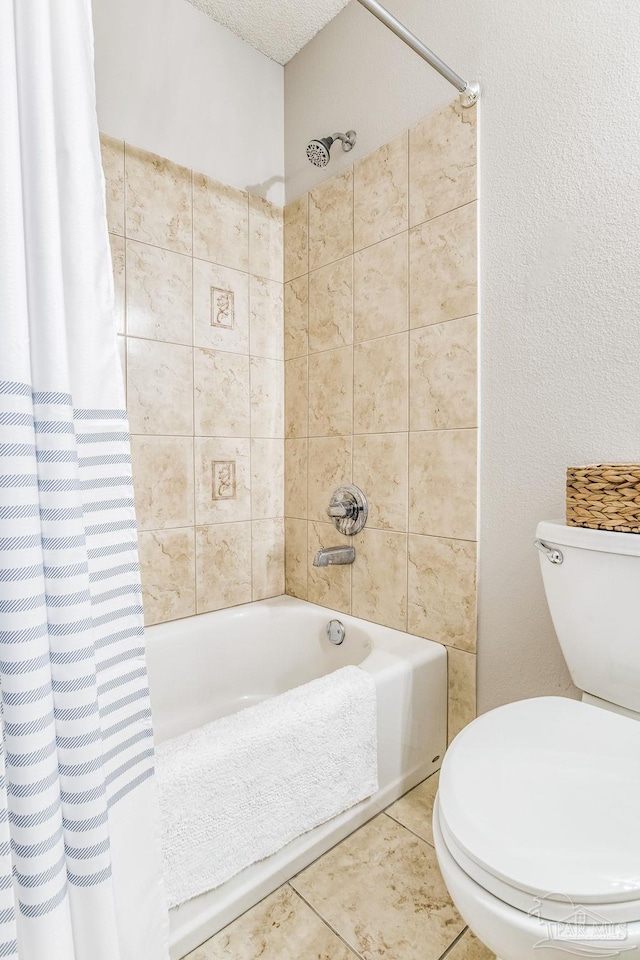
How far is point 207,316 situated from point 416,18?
3.61 ft

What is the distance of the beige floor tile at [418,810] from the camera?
1.35 meters

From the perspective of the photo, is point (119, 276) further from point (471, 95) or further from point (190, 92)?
point (471, 95)

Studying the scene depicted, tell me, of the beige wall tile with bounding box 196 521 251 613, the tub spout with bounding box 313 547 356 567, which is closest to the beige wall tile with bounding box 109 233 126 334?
the beige wall tile with bounding box 196 521 251 613

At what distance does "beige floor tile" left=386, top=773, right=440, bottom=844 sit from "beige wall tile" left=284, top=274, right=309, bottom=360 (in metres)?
1.49

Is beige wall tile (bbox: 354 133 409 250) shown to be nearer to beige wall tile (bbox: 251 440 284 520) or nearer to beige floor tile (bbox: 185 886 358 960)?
beige wall tile (bbox: 251 440 284 520)

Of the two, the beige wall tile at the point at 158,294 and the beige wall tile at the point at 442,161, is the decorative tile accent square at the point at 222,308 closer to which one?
the beige wall tile at the point at 158,294

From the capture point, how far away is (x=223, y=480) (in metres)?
1.92

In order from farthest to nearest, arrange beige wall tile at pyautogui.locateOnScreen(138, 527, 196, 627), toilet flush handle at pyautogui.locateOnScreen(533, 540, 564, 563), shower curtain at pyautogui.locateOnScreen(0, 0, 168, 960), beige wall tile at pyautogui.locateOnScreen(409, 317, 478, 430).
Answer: beige wall tile at pyautogui.locateOnScreen(138, 527, 196, 627) → beige wall tile at pyautogui.locateOnScreen(409, 317, 478, 430) → toilet flush handle at pyautogui.locateOnScreen(533, 540, 564, 563) → shower curtain at pyautogui.locateOnScreen(0, 0, 168, 960)

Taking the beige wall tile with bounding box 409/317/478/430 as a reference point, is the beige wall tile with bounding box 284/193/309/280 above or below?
above

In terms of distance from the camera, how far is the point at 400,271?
5.35ft

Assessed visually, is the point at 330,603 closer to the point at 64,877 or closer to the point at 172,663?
the point at 172,663

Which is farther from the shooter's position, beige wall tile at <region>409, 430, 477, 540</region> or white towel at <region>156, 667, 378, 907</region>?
beige wall tile at <region>409, 430, 477, 540</region>

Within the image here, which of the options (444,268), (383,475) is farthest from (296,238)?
(383,475)

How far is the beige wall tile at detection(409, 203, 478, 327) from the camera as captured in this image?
1443mm
